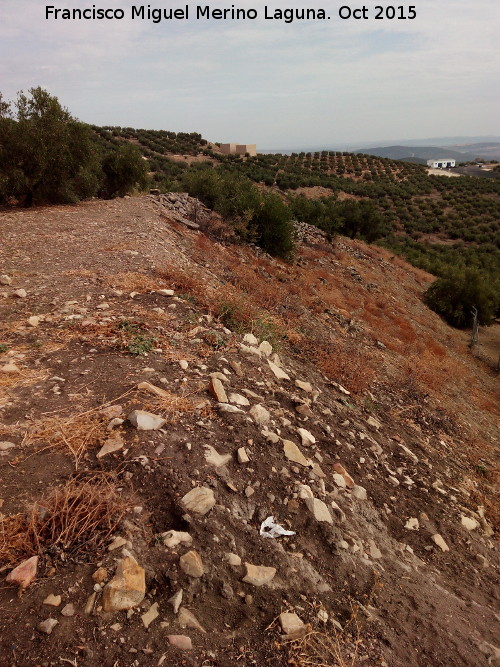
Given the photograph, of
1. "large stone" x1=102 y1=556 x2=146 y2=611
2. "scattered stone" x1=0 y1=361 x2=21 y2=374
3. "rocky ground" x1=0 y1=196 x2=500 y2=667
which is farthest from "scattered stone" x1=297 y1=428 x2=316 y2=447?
"scattered stone" x1=0 y1=361 x2=21 y2=374

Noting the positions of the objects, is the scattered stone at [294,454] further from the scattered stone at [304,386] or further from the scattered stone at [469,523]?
the scattered stone at [469,523]

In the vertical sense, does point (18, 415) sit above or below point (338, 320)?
above

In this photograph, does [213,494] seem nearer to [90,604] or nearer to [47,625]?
[90,604]

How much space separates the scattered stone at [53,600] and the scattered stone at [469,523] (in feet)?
11.8

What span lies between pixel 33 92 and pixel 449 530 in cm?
1456

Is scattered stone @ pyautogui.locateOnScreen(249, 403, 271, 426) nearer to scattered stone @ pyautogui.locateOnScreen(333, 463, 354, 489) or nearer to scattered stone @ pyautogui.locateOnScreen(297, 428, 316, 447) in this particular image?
scattered stone @ pyautogui.locateOnScreen(297, 428, 316, 447)

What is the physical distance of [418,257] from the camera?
1099 inches

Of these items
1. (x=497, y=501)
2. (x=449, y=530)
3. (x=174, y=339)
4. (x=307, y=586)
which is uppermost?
(x=174, y=339)

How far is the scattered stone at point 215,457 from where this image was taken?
2924mm

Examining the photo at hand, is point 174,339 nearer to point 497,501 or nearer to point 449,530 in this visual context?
point 449,530

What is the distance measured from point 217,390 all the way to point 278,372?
1.26m

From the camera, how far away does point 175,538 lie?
235 cm

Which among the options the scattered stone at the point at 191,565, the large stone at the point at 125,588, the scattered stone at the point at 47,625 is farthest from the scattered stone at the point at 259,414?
the scattered stone at the point at 47,625

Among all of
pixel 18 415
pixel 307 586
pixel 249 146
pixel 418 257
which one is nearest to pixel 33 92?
pixel 18 415
